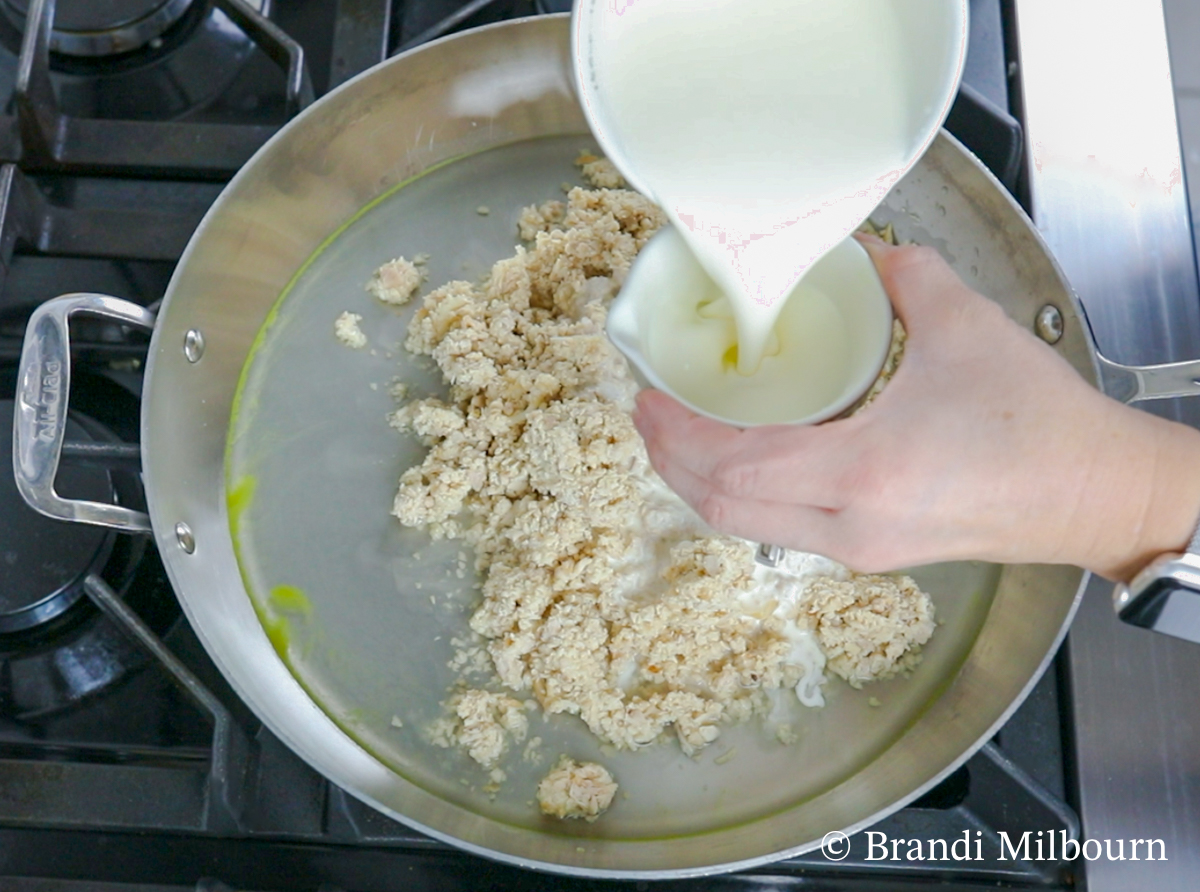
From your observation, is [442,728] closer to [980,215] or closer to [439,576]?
[439,576]

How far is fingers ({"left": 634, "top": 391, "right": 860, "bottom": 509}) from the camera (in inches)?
22.6

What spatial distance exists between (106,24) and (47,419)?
1.41ft

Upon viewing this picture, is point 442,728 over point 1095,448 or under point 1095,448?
under

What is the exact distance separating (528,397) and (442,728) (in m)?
0.26

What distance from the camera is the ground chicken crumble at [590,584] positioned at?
2.42 ft

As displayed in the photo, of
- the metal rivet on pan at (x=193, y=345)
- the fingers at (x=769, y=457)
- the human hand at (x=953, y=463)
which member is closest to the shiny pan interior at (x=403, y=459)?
the metal rivet on pan at (x=193, y=345)

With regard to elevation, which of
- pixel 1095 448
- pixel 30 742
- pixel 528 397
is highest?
pixel 1095 448

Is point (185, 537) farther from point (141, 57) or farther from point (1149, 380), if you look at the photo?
point (1149, 380)

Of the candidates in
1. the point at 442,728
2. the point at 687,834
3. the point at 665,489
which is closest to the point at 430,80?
the point at 665,489

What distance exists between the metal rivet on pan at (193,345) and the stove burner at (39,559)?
11cm

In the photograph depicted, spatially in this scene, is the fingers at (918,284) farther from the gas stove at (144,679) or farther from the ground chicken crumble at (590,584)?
the gas stove at (144,679)

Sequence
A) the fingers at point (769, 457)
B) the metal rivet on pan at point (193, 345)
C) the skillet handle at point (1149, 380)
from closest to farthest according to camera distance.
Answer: the fingers at point (769, 457) → the skillet handle at point (1149, 380) → the metal rivet on pan at point (193, 345)

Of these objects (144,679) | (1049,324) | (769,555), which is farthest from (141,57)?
(1049,324)

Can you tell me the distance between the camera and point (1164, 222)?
88 centimetres
